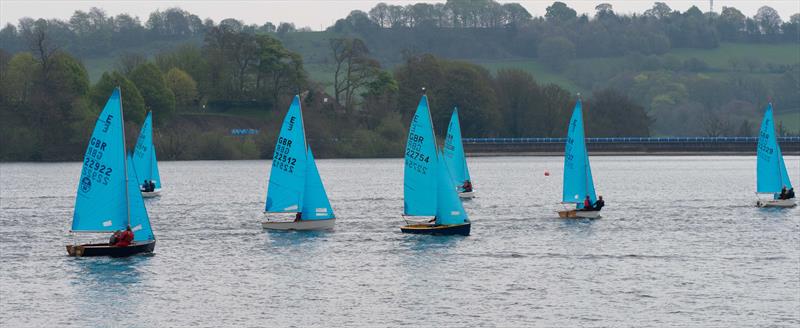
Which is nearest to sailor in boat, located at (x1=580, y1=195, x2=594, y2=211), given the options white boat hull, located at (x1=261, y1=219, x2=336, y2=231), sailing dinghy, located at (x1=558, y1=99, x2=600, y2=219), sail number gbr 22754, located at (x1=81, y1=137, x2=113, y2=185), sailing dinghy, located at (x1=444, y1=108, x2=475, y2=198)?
sailing dinghy, located at (x1=558, y1=99, x2=600, y2=219)

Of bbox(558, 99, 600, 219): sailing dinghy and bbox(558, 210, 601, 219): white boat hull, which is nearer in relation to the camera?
bbox(558, 99, 600, 219): sailing dinghy

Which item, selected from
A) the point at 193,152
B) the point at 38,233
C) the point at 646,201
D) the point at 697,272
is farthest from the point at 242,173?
the point at 697,272

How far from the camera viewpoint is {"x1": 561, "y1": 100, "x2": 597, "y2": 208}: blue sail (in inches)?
3250

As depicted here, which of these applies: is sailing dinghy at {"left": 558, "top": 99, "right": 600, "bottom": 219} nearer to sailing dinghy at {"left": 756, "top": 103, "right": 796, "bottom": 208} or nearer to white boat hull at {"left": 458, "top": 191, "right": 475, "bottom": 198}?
sailing dinghy at {"left": 756, "top": 103, "right": 796, "bottom": 208}

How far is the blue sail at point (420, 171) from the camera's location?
6994cm

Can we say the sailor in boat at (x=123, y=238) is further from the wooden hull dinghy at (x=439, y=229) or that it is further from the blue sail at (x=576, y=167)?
the blue sail at (x=576, y=167)

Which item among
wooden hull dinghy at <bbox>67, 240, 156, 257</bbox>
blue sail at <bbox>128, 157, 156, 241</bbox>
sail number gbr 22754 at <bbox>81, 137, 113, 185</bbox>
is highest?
sail number gbr 22754 at <bbox>81, 137, 113, 185</bbox>

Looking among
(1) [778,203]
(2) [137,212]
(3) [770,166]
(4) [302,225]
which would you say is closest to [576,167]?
(3) [770,166]

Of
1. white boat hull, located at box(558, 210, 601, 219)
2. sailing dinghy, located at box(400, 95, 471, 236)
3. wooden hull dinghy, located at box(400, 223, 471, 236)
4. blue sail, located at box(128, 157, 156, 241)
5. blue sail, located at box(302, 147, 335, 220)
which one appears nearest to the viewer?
blue sail, located at box(128, 157, 156, 241)

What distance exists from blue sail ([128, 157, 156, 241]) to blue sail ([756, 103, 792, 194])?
49537mm

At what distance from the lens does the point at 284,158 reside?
240 ft

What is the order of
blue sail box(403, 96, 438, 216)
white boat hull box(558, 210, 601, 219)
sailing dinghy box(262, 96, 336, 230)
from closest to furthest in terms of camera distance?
blue sail box(403, 96, 438, 216) < sailing dinghy box(262, 96, 336, 230) < white boat hull box(558, 210, 601, 219)

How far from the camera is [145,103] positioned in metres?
189

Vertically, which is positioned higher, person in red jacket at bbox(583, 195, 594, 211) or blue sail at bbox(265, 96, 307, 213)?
blue sail at bbox(265, 96, 307, 213)
